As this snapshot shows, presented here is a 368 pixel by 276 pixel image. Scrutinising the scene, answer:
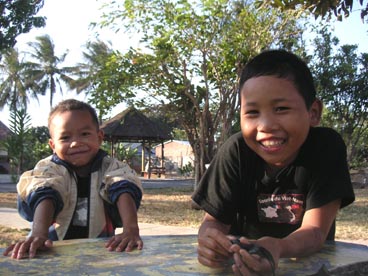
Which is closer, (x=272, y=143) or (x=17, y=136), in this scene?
(x=272, y=143)

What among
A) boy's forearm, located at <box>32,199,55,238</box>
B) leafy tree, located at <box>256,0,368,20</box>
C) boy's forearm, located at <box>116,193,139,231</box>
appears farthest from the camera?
leafy tree, located at <box>256,0,368,20</box>

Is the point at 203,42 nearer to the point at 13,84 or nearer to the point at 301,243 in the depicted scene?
the point at 301,243

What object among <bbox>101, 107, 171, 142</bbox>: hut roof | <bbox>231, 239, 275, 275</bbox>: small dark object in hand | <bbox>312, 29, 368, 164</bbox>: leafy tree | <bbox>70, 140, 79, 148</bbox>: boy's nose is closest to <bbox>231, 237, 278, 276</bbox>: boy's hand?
<bbox>231, 239, 275, 275</bbox>: small dark object in hand

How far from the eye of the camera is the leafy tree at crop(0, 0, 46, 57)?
12.2 metres

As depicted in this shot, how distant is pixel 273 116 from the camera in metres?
1.26

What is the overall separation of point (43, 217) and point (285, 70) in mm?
940

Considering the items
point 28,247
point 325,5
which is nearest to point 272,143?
point 28,247

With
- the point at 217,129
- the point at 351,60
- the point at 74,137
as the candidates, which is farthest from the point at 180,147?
the point at 74,137

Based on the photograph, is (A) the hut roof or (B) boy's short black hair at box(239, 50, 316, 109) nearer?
(B) boy's short black hair at box(239, 50, 316, 109)

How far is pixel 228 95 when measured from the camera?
391 inches

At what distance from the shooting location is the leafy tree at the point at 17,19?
12.2 m

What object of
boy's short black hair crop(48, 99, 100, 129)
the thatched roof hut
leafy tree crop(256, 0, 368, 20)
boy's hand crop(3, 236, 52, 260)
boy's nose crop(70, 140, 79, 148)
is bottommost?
boy's hand crop(3, 236, 52, 260)

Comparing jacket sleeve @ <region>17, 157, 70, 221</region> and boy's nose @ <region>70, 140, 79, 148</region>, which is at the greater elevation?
boy's nose @ <region>70, 140, 79, 148</region>

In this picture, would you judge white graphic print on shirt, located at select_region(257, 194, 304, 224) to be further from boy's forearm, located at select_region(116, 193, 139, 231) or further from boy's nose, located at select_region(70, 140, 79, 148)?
boy's nose, located at select_region(70, 140, 79, 148)
